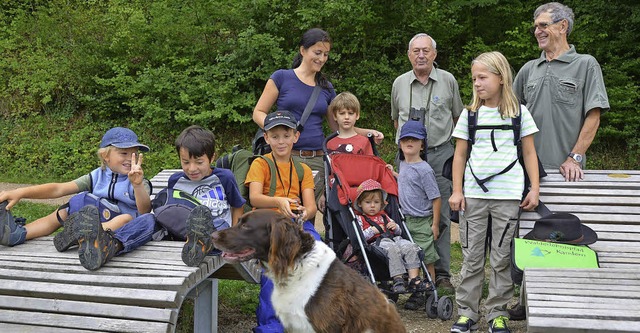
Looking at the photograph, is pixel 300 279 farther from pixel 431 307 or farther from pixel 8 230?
pixel 8 230

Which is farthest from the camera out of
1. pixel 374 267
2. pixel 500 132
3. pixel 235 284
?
pixel 235 284

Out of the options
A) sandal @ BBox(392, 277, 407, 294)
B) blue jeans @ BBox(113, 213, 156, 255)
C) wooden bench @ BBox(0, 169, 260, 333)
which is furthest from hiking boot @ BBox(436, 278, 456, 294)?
blue jeans @ BBox(113, 213, 156, 255)

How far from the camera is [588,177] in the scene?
6.03 metres

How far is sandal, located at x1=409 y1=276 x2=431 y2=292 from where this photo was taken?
5.79 metres

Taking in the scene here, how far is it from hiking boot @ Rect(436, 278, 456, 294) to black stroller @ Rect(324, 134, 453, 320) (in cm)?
→ 58

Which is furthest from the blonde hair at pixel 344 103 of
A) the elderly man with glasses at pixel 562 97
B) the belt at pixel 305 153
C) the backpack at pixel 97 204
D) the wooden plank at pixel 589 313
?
the wooden plank at pixel 589 313

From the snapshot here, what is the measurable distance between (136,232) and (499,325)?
280cm

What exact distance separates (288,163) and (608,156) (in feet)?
31.6

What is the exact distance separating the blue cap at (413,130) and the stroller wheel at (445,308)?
1.41 metres

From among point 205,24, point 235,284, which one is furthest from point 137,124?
point 235,284

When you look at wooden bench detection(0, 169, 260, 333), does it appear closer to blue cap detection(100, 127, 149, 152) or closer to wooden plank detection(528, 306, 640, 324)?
blue cap detection(100, 127, 149, 152)

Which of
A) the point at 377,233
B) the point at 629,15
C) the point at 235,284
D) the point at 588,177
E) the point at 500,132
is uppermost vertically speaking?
the point at 629,15

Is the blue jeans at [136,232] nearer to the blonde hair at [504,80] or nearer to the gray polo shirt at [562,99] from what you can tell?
the blonde hair at [504,80]

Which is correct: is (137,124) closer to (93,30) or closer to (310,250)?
(93,30)
